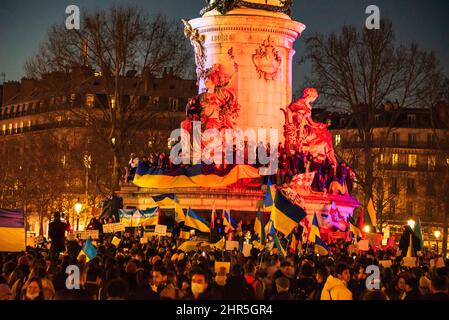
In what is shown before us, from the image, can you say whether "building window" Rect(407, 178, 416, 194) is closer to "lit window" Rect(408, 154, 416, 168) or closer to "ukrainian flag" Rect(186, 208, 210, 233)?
"lit window" Rect(408, 154, 416, 168)

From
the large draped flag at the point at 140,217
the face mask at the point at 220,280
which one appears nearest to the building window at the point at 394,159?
the large draped flag at the point at 140,217

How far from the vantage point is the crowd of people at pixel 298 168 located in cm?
4441

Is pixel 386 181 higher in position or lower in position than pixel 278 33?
lower

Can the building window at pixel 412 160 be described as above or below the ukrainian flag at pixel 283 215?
above

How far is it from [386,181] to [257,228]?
182 feet

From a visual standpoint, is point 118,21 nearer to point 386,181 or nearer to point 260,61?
point 260,61

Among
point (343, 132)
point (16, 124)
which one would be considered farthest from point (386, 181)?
point (16, 124)

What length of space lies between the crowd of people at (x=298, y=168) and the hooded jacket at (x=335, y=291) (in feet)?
86.9

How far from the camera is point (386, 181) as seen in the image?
279 ft

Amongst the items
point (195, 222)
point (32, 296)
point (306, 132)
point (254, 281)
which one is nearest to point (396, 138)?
point (306, 132)

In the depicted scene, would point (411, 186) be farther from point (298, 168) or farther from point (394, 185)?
point (298, 168)

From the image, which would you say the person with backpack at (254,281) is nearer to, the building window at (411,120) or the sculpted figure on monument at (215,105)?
the sculpted figure on monument at (215,105)

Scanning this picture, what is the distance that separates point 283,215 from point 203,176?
17424mm
